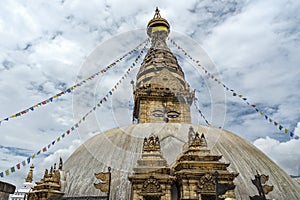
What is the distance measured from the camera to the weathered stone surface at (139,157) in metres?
14.2

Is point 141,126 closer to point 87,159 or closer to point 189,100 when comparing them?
point 87,159

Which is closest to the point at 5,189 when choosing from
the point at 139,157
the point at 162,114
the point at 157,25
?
the point at 139,157

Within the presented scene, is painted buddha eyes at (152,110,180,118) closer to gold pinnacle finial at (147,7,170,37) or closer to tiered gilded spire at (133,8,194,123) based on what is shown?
tiered gilded spire at (133,8,194,123)

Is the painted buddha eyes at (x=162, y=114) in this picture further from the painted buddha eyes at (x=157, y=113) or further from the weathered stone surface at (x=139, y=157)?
the weathered stone surface at (x=139, y=157)

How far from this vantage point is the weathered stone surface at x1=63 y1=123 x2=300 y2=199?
46.6ft

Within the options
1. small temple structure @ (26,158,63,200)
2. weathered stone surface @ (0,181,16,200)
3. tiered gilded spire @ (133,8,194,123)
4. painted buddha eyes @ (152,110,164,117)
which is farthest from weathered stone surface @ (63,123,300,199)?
weathered stone surface @ (0,181,16,200)

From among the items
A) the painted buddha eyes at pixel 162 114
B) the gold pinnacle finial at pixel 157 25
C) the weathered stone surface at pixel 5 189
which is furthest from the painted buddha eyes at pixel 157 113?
the weathered stone surface at pixel 5 189

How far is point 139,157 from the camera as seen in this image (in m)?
15.3

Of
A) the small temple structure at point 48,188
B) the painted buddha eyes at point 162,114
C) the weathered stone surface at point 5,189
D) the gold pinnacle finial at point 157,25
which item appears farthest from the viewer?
the gold pinnacle finial at point 157,25

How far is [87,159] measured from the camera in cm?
1669

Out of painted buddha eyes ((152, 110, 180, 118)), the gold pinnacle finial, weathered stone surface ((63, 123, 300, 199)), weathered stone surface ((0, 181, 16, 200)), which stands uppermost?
the gold pinnacle finial

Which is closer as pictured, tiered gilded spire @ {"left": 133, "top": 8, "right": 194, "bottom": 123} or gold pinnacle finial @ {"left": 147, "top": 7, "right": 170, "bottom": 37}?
tiered gilded spire @ {"left": 133, "top": 8, "right": 194, "bottom": 123}

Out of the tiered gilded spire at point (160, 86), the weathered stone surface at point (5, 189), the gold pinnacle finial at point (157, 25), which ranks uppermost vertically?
the gold pinnacle finial at point (157, 25)

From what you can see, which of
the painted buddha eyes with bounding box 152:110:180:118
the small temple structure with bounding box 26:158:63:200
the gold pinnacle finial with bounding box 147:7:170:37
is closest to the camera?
the small temple structure with bounding box 26:158:63:200
